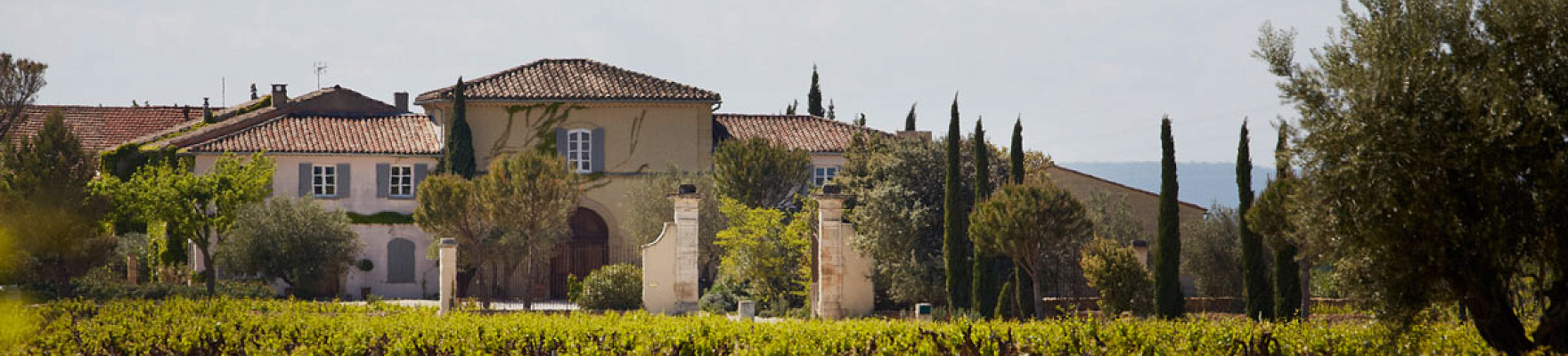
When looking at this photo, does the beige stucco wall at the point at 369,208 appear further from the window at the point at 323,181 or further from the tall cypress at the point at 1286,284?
the tall cypress at the point at 1286,284

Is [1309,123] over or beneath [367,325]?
over

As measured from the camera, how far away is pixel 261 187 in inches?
1422

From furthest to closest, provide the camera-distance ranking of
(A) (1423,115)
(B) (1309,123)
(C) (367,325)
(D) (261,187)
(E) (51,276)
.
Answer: (D) (261,187) < (E) (51,276) < (C) (367,325) < (B) (1309,123) < (A) (1423,115)

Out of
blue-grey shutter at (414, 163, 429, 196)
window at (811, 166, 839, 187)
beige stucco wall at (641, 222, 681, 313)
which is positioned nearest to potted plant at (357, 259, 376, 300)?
blue-grey shutter at (414, 163, 429, 196)

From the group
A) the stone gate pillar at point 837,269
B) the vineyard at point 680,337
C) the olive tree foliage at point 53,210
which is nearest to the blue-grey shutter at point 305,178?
the olive tree foliage at point 53,210

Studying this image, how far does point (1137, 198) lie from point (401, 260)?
1927cm

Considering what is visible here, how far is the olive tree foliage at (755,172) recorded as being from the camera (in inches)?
1447

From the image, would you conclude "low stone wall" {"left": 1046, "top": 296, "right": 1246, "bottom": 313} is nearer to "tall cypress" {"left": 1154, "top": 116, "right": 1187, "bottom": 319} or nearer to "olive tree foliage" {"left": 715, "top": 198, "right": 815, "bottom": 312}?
"tall cypress" {"left": 1154, "top": 116, "right": 1187, "bottom": 319}

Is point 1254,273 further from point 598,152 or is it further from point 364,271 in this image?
point 364,271

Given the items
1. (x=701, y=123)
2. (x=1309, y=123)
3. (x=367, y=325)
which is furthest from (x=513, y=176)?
(x=1309, y=123)

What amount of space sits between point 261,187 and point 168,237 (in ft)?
11.4

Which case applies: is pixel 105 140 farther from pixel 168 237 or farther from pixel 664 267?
pixel 664 267

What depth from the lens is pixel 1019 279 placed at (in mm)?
27828

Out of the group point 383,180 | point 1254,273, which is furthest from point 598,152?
point 1254,273
